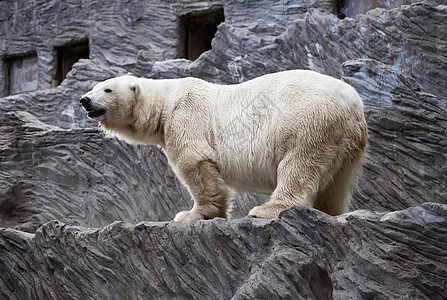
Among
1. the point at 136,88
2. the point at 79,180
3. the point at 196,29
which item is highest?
the point at 136,88

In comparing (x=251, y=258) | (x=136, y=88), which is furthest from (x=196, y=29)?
(x=251, y=258)

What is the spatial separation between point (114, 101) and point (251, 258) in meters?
2.02

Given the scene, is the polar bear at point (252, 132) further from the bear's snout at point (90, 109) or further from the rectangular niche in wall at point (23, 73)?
the rectangular niche in wall at point (23, 73)

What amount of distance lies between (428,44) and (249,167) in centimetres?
338

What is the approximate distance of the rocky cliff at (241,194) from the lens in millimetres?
4133

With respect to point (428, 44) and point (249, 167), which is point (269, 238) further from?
point (428, 44)

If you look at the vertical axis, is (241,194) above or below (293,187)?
below

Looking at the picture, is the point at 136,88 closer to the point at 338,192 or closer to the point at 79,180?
the point at 338,192

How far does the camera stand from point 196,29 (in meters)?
14.0

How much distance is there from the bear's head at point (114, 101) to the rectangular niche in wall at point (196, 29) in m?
7.58

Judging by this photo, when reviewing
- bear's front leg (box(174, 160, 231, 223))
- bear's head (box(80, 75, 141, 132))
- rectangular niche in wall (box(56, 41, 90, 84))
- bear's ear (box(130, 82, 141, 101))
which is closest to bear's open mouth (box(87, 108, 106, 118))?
A: bear's head (box(80, 75, 141, 132))

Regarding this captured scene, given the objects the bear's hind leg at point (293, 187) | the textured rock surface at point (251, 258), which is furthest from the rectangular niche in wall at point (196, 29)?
the bear's hind leg at point (293, 187)

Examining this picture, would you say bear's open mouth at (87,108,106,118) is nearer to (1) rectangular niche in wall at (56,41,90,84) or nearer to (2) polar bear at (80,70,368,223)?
(2) polar bear at (80,70,368,223)

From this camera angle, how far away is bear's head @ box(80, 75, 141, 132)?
5977mm
